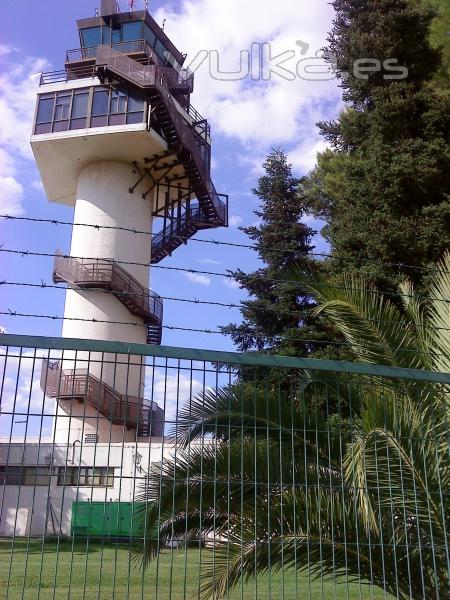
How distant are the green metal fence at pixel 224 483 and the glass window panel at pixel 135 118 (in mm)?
24628

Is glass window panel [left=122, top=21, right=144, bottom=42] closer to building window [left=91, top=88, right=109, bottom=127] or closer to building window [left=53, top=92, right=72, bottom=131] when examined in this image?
building window [left=91, top=88, right=109, bottom=127]

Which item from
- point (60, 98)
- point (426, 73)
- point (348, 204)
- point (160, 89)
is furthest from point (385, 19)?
point (60, 98)

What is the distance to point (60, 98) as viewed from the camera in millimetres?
29984

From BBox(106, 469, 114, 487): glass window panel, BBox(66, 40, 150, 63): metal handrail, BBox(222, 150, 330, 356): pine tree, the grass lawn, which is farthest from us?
BBox(66, 40, 150, 63): metal handrail

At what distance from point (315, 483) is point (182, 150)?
2647cm

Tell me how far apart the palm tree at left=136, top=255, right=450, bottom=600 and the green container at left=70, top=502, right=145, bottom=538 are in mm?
297

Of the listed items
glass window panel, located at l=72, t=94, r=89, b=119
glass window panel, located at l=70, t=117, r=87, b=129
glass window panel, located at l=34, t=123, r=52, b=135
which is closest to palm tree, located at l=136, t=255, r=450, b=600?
glass window panel, located at l=70, t=117, r=87, b=129

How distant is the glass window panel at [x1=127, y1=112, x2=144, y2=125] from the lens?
2848 centimetres

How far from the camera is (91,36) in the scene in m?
31.8

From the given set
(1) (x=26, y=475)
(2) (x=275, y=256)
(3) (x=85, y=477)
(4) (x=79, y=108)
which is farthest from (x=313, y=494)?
(4) (x=79, y=108)

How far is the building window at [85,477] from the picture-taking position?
4531 millimetres

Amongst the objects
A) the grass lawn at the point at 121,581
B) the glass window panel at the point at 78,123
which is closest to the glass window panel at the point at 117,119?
the glass window panel at the point at 78,123

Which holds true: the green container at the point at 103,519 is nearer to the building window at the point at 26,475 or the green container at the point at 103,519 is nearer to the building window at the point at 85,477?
the building window at the point at 85,477

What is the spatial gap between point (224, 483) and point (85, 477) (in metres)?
0.98
